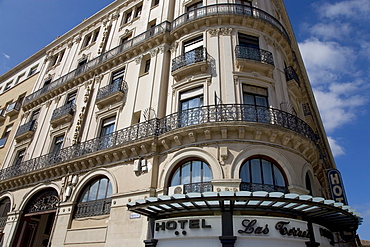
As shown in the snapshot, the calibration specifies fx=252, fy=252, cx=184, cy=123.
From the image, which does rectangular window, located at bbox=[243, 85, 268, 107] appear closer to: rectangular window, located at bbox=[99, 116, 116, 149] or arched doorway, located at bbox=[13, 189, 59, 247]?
rectangular window, located at bbox=[99, 116, 116, 149]

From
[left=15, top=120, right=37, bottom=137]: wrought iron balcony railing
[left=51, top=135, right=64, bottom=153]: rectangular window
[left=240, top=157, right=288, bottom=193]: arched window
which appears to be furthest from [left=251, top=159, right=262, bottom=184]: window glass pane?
[left=15, top=120, right=37, bottom=137]: wrought iron balcony railing

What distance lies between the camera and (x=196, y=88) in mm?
12953

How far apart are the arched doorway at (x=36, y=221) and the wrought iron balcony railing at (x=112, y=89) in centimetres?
649

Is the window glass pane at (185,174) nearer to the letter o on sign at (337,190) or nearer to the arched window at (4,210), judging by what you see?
the letter o on sign at (337,190)

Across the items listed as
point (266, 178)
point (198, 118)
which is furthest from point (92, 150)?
point (266, 178)

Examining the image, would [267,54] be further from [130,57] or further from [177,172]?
[130,57]

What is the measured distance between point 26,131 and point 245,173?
17722 millimetres

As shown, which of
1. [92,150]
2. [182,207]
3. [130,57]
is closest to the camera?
[182,207]

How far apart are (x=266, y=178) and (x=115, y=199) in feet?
22.5

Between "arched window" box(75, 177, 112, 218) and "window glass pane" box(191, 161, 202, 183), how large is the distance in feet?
15.0

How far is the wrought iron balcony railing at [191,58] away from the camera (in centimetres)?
1323

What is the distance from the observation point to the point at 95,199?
1284cm

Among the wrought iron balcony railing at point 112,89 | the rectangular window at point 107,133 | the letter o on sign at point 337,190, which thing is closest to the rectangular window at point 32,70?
the wrought iron balcony railing at point 112,89

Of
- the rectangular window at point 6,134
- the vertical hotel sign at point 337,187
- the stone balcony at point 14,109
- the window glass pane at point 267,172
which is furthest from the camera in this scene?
the stone balcony at point 14,109
